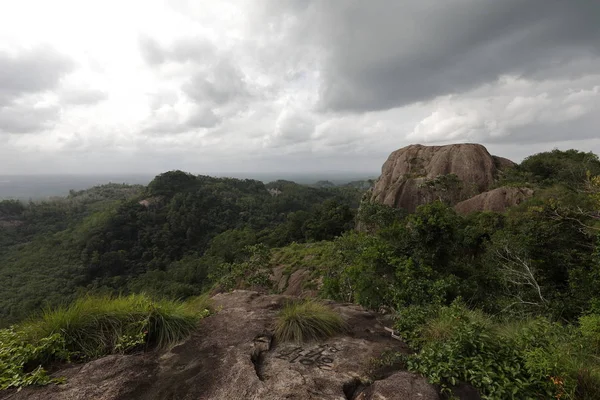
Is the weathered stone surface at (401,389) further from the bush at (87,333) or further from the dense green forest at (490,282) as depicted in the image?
the bush at (87,333)

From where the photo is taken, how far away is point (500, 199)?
21.7 m

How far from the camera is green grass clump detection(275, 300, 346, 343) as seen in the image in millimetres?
→ 4113

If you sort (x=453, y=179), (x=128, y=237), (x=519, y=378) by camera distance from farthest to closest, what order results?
(x=128, y=237) → (x=453, y=179) → (x=519, y=378)

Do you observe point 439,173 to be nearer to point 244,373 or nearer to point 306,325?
point 306,325

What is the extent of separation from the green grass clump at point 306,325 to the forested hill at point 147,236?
2402 centimetres

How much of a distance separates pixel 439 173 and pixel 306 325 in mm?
31461

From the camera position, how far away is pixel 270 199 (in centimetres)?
9831

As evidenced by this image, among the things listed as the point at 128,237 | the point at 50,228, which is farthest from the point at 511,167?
the point at 50,228

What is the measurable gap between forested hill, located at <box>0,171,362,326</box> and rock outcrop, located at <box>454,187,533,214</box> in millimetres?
20022

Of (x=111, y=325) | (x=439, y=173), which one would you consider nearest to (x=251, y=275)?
(x=111, y=325)

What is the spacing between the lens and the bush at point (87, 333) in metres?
3.14

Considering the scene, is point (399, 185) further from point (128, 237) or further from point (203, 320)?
point (128, 237)

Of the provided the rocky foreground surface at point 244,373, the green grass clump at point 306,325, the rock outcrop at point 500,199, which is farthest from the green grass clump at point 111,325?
the rock outcrop at point 500,199

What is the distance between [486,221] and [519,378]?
14.0 meters
